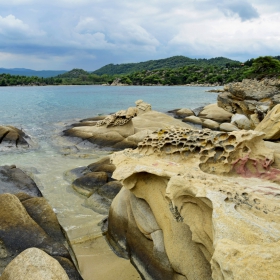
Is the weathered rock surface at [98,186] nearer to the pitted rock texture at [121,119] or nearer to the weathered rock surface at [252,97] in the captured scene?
the pitted rock texture at [121,119]

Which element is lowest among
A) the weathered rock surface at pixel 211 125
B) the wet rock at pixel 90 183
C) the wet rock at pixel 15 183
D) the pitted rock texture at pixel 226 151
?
the weathered rock surface at pixel 211 125

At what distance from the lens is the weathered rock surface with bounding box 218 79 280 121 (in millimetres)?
12625

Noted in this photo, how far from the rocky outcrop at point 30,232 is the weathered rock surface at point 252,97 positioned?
10817mm

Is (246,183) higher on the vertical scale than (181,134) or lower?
lower

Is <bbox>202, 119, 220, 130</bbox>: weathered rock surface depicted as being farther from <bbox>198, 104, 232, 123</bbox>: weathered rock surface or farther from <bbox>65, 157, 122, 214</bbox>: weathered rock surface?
<bbox>65, 157, 122, 214</bbox>: weathered rock surface

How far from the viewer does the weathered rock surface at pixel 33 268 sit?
2.43 meters

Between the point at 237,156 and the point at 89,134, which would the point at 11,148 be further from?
the point at 237,156

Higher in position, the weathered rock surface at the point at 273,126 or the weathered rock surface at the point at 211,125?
the weathered rock surface at the point at 273,126

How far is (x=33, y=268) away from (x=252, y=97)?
12979 mm

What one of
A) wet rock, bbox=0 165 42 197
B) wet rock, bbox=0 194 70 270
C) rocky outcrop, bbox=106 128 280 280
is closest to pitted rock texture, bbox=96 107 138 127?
wet rock, bbox=0 165 42 197

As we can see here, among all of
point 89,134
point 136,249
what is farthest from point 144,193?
point 89,134

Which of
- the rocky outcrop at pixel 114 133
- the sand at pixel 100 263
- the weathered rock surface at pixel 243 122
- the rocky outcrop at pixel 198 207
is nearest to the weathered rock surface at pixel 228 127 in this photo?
the weathered rock surface at pixel 243 122

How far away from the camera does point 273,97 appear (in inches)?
488

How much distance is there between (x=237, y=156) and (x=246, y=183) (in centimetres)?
49
